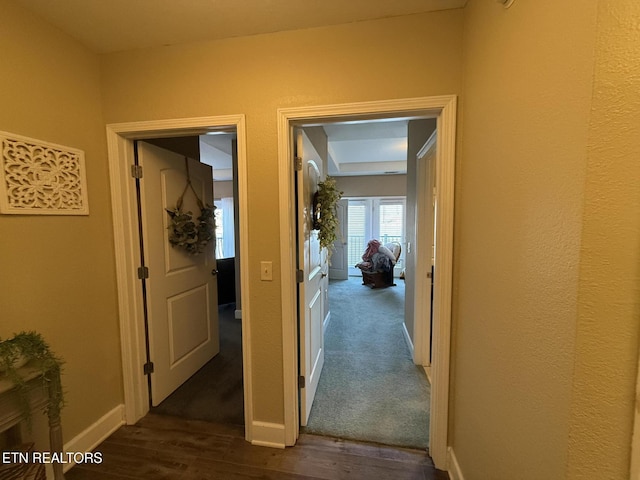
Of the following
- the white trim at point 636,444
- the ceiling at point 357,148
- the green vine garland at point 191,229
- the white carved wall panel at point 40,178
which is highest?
the ceiling at point 357,148

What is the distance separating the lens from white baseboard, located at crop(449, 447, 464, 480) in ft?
4.50

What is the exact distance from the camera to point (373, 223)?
6633 mm

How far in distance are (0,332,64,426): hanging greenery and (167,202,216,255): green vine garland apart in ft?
3.42

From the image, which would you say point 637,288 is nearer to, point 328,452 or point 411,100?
point 411,100

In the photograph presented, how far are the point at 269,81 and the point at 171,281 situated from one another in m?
1.65

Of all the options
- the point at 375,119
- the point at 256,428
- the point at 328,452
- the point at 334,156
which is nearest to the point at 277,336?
the point at 256,428

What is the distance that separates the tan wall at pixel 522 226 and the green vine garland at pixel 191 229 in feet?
6.63

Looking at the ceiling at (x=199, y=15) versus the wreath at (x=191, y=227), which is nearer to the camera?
the ceiling at (x=199, y=15)

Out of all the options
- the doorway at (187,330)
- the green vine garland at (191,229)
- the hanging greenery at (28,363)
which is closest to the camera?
the hanging greenery at (28,363)

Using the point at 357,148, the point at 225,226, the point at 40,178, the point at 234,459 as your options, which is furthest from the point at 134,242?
the point at 225,226

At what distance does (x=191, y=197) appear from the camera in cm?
237

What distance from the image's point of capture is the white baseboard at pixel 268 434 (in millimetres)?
1661

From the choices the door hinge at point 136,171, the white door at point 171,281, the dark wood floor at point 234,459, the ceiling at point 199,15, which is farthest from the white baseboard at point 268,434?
the ceiling at point 199,15

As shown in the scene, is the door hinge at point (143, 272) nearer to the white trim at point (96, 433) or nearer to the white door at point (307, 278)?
the white trim at point (96, 433)
